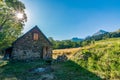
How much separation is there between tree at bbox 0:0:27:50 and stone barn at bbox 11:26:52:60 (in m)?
2.20

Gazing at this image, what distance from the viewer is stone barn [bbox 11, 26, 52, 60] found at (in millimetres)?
51781

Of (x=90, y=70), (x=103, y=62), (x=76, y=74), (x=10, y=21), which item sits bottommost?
(x=76, y=74)

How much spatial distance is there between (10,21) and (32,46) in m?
8.33

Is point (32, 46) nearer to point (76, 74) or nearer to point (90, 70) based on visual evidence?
point (90, 70)

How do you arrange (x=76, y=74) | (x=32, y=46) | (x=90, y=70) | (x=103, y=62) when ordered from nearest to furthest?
(x=76, y=74) < (x=90, y=70) < (x=103, y=62) < (x=32, y=46)

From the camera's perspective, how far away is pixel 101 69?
31969mm

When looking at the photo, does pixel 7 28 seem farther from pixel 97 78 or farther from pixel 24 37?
pixel 97 78

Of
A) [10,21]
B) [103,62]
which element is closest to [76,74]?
[103,62]

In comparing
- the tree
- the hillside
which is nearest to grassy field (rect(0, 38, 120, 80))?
the hillside

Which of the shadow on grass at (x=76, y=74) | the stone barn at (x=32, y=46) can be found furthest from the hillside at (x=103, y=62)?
the stone barn at (x=32, y=46)

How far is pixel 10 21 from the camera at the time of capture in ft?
161

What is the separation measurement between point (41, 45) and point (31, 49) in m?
2.90

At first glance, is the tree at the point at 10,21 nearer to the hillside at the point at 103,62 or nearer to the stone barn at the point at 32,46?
the stone barn at the point at 32,46

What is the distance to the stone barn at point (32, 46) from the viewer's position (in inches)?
2039
